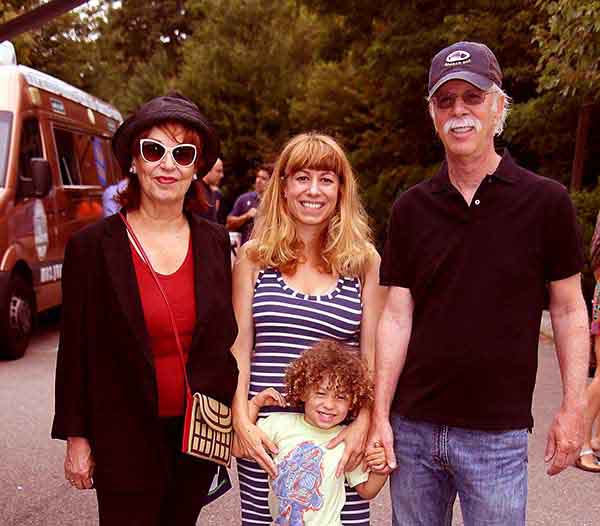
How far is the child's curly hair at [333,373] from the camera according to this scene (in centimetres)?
238

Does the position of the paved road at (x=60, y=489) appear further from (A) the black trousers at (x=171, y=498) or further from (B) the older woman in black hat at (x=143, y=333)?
(B) the older woman in black hat at (x=143, y=333)

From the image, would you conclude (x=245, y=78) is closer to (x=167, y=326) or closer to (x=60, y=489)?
(x=60, y=489)

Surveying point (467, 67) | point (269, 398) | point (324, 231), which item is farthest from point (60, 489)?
point (467, 67)

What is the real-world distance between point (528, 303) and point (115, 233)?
1267 mm

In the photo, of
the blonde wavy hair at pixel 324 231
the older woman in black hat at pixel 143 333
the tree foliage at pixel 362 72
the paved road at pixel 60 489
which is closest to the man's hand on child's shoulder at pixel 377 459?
the older woman in black hat at pixel 143 333

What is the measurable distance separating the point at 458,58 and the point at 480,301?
2.36 feet

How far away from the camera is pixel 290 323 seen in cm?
255

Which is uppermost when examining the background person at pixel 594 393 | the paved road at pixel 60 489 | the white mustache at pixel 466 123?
the white mustache at pixel 466 123

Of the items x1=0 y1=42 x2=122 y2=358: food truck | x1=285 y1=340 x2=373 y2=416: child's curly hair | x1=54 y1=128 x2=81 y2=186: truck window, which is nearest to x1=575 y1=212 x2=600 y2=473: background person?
x1=285 y1=340 x2=373 y2=416: child's curly hair

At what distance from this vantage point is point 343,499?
8.11 feet

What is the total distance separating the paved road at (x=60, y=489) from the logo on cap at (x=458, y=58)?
102 inches

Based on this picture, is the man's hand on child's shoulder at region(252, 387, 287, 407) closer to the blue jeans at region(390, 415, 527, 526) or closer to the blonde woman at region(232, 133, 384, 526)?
the blonde woman at region(232, 133, 384, 526)

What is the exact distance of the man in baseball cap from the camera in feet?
7.03

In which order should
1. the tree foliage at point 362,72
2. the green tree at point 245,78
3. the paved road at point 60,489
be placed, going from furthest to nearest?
the green tree at point 245,78 → the tree foliage at point 362,72 → the paved road at point 60,489
